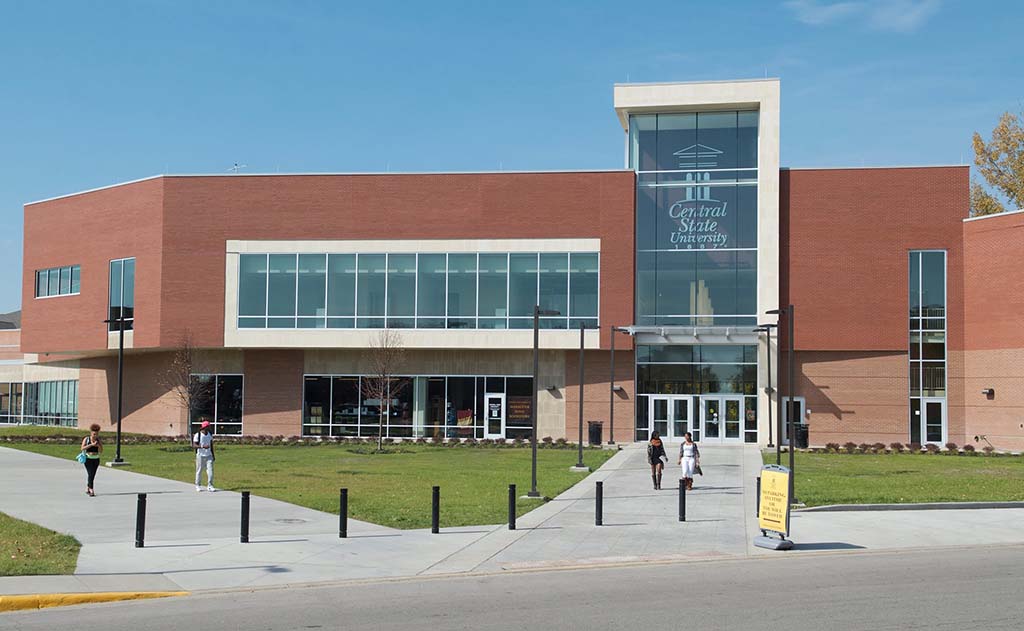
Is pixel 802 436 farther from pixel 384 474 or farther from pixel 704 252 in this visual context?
pixel 384 474

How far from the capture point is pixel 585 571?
49.1 ft

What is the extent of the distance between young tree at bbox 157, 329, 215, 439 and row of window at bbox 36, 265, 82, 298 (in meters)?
7.25

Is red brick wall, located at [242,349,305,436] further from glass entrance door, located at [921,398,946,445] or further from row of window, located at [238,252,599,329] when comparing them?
glass entrance door, located at [921,398,946,445]

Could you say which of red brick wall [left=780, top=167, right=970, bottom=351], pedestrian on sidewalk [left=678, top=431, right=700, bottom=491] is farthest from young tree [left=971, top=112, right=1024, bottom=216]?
pedestrian on sidewalk [left=678, top=431, right=700, bottom=491]

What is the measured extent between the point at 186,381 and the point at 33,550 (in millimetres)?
35250

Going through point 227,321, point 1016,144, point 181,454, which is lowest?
point 181,454

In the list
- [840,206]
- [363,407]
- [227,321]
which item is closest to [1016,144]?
[840,206]

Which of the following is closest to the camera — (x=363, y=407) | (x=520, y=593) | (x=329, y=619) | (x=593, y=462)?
(x=329, y=619)

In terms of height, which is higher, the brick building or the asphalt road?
the brick building

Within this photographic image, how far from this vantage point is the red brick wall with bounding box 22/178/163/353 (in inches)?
2063

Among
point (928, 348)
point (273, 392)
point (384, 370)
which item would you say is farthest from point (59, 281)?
point (928, 348)

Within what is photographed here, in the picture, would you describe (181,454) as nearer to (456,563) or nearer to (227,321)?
(227,321)

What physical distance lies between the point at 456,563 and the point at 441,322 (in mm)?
35305

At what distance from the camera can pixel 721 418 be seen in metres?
49.5
